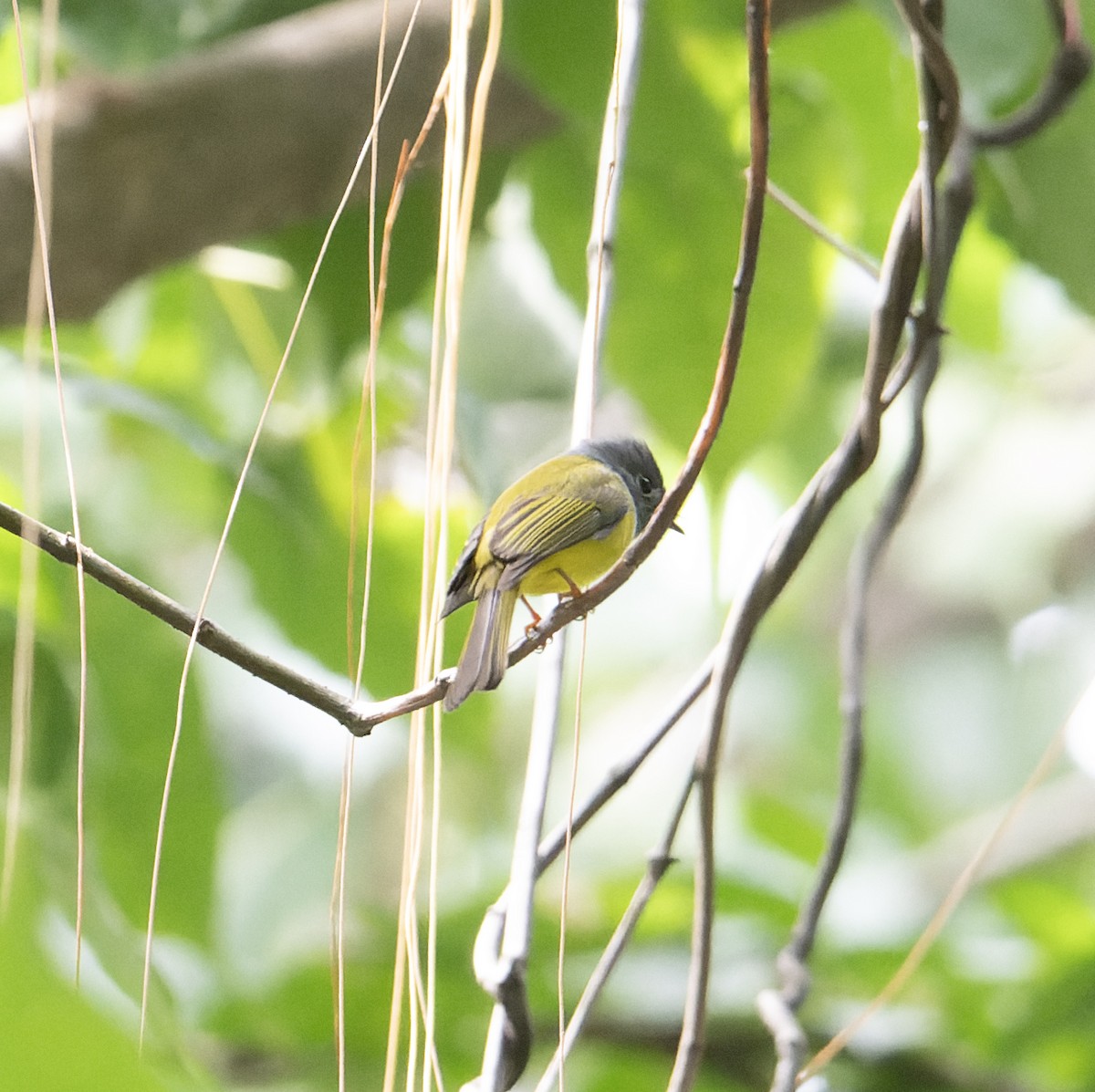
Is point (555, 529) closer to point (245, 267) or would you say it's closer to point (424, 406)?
point (424, 406)

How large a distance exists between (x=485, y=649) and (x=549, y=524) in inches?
9.8

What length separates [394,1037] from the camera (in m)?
0.47

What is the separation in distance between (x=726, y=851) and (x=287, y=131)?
2.76ft

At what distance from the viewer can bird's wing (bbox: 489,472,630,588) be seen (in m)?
0.88

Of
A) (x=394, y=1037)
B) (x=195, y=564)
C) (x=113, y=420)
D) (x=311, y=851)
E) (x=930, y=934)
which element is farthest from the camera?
(x=195, y=564)

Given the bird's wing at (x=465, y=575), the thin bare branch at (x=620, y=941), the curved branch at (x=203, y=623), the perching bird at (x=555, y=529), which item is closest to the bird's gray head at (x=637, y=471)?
the perching bird at (x=555, y=529)

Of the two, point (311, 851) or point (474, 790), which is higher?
point (311, 851)

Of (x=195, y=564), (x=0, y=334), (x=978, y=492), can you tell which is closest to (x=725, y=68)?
(x=0, y=334)

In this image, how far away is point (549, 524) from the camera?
2.99ft

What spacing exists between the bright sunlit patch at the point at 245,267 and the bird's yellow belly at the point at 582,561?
51 centimetres

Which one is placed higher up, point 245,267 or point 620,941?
point 245,267

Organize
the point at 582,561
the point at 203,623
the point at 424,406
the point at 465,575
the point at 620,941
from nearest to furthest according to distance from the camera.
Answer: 1. the point at 203,623
2. the point at 620,941
3. the point at 465,575
4. the point at 582,561
5. the point at 424,406

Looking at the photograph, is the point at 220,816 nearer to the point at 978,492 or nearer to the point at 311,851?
the point at 311,851

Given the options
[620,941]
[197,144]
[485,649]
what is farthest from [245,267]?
[620,941]
